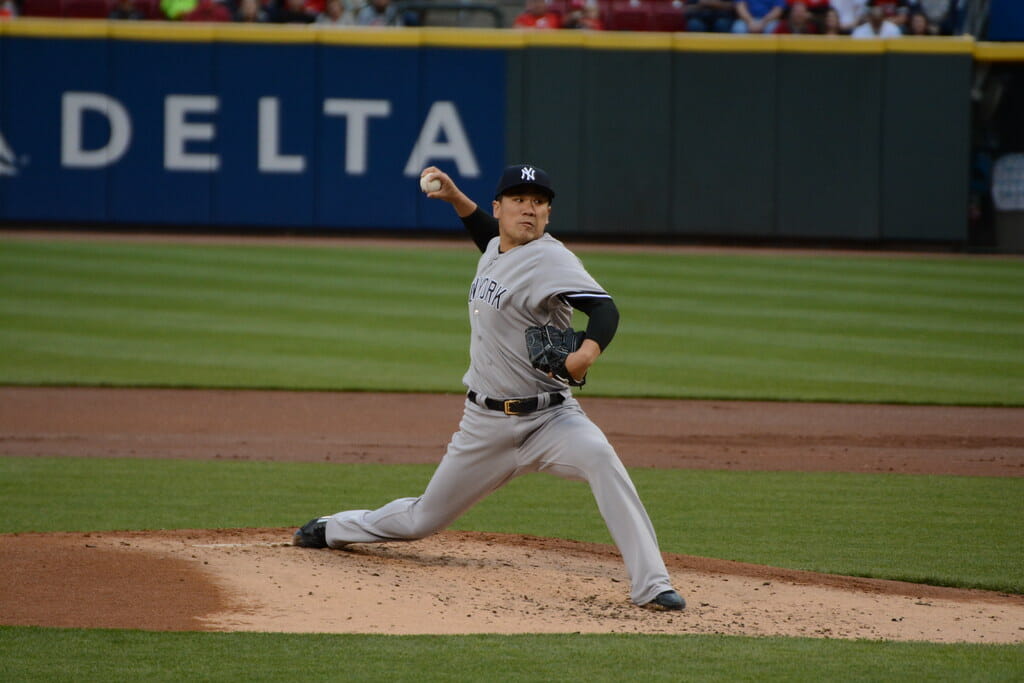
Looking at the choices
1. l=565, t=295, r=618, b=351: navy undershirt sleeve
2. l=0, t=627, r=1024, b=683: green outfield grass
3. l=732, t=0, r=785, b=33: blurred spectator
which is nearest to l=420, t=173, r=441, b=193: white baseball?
l=565, t=295, r=618, b=351: navy undershirt sleeve

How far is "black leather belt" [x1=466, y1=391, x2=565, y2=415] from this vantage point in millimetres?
5164

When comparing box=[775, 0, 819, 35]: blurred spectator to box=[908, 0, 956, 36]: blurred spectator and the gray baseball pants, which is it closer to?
box=[908, 0, 956, 36]: blurred spectator

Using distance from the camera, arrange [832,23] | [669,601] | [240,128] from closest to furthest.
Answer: [669,601] < [240,128] < [832,23]

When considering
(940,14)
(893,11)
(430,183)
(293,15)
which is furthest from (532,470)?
(940,14)

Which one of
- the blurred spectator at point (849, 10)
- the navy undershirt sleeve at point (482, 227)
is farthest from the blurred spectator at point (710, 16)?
the navy undershirt sleeve at point (482, 227)

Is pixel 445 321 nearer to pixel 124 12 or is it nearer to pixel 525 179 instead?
pixel 525 179

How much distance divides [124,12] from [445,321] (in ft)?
31.1

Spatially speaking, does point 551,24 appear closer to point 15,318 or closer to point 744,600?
point 15,318

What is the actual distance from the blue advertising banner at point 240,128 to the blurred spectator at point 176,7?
3.20 ft

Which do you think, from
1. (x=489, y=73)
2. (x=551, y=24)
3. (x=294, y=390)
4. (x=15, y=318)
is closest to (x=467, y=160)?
(x=489, y=73)

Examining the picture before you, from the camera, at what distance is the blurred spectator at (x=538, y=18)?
2036cm

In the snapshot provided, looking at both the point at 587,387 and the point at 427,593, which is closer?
the point at 427,593

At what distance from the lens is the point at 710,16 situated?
804 inches

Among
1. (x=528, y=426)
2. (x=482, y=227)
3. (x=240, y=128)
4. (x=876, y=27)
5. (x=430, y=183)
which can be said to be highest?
(x=876, y=27)
